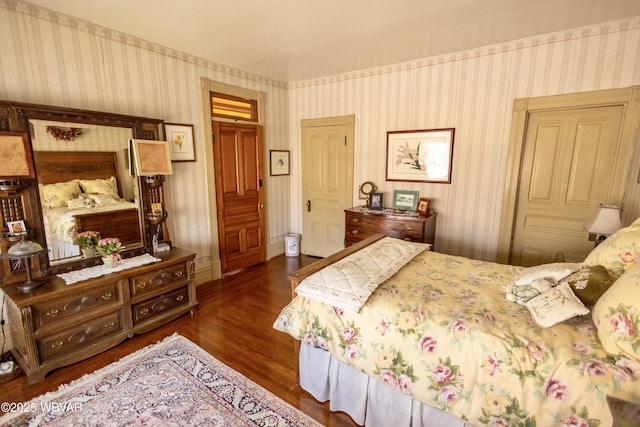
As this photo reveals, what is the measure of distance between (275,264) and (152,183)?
2.16 meters

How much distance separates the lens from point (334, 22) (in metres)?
2.62

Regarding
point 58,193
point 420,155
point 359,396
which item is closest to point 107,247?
point 58,193

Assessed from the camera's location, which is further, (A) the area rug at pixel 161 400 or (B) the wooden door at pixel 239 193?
(B) the wooden door at pixel 239 193

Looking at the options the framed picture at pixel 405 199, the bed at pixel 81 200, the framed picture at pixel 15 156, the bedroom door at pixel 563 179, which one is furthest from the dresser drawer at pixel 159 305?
the bedroom door at pixel 563 179

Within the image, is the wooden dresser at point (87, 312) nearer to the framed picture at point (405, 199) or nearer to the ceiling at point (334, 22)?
the ceiling at point (334, 22)

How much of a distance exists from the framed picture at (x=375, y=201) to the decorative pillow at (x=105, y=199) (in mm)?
2841

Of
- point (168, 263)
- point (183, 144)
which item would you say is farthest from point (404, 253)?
point (183, 144)

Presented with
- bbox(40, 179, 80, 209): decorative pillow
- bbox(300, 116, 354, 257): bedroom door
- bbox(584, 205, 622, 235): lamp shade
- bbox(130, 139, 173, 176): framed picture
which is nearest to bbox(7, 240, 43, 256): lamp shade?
bbox(40, 179, 80, 209): decorative pillow

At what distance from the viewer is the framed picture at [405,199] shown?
3811 mm

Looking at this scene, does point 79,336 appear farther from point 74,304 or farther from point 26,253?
point 26,253

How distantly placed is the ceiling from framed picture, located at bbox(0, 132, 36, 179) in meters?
1.07

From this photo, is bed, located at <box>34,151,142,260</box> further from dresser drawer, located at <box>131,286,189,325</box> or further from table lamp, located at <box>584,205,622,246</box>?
table lamp, located at <box>584,205,622,246</box>

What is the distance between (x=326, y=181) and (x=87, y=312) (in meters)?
3.22

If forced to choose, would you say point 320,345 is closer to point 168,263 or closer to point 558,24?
point 168,263
